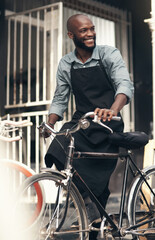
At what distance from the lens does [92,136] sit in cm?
360

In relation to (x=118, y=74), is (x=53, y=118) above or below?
below

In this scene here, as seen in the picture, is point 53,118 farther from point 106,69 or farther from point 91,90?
point 106,69

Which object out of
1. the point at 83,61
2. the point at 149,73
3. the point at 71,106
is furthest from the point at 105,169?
the point at 149,73

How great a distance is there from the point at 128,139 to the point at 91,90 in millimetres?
462

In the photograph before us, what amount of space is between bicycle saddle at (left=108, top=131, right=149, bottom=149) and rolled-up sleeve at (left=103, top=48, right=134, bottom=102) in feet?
0.84

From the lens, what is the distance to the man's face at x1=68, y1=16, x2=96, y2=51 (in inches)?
141

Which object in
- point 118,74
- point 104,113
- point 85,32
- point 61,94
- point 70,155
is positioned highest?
point 85,32

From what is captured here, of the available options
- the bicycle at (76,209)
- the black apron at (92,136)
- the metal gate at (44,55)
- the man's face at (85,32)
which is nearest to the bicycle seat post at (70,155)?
the bicycle at (76,209)

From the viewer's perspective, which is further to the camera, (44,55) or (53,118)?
(44,55)

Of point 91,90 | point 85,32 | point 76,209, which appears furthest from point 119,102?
point 76,209

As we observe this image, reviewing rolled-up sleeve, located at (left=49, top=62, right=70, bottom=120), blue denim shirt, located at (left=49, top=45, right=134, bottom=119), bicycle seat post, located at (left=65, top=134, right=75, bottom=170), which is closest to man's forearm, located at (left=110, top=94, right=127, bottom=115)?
blue denim shirt, located at (left=49, top=45, right=134, bottom=119)

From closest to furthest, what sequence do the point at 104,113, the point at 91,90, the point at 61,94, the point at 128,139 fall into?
the point at 104,113
the point at 128,139
the point at 91,90
the point at 61,94

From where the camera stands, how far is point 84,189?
3354 mm

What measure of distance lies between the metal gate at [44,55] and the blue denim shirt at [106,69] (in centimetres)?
236
